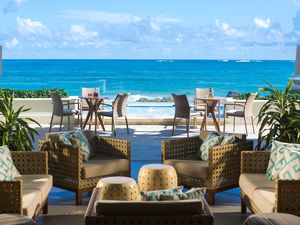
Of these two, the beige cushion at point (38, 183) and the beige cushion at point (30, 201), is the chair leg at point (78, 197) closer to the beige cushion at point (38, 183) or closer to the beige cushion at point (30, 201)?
the beige cushion at point (38, 183)

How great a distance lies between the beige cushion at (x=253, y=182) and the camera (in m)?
4.47

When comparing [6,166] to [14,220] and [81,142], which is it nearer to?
[14,220]

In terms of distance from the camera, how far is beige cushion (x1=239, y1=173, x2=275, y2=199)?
4.47 m

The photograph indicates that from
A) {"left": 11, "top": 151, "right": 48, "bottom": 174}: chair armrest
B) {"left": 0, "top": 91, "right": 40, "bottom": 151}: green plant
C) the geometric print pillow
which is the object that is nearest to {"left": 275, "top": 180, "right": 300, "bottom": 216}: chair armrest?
the geometric print pillow

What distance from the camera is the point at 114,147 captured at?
226 inches

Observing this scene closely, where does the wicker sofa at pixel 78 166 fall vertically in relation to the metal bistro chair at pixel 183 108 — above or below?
below

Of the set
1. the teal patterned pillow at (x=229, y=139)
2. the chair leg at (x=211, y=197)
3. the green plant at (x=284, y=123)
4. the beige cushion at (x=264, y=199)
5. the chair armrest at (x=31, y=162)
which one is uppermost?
the green plant at (x=284, y=123)

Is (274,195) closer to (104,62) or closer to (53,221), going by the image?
(53,221)

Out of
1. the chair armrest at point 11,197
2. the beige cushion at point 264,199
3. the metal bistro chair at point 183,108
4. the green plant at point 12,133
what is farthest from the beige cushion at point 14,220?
the metal bistro chair at point 183,108

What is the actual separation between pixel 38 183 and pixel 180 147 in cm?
183

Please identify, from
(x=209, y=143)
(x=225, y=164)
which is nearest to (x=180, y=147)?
(x=209, y=143)

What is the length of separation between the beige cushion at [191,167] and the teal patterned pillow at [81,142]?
80 cm

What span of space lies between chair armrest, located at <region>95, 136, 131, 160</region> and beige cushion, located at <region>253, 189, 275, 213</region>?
1664 mm

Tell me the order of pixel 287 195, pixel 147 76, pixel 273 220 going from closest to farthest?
pixel 273 220 → pixel 287 195 → pixel 147 76
